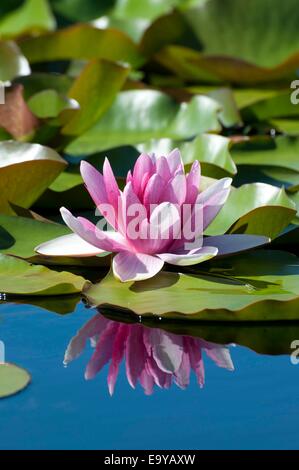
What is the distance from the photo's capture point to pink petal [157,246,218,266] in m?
1.70

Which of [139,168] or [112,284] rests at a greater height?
[139,168]

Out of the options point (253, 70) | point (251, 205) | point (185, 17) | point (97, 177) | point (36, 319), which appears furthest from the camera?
point (185, 17)

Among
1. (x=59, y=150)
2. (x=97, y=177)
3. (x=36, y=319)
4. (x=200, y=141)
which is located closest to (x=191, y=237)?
(x=97, y=177)

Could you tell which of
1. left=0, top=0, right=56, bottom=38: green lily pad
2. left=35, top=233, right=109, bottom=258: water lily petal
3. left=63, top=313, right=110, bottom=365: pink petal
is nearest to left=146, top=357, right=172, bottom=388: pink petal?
left=63, top=313, right=110, bottom=365: pink petal

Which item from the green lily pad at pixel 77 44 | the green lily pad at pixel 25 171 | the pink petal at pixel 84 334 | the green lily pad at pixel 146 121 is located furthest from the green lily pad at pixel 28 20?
the pink petal at pixel 84 334

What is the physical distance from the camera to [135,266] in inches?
67.9

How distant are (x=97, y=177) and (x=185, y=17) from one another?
189cm

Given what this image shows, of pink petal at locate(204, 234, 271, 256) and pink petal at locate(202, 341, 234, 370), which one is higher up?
pink petal at locate(204, 234, 271, 256)

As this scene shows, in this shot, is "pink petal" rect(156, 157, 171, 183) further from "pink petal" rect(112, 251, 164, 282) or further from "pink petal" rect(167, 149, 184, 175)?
"pink petal" rect(112, 251, 164, 282)

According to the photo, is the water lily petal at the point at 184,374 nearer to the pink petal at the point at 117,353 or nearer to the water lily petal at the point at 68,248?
the pink petal at the point at 117,353

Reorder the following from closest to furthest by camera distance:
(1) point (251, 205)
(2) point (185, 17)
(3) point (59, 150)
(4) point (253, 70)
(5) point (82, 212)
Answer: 1. (1) point (251, 205)
2. (5) point (82, 212)
3. (3) point (59, 150)
4. (4) point (253, 70)
5. (2) point (185, 17)

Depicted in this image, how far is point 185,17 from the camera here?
353 centimetres

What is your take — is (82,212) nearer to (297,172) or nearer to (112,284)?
(112,284)

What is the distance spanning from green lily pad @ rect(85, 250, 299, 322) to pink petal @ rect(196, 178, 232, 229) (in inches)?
4.2
